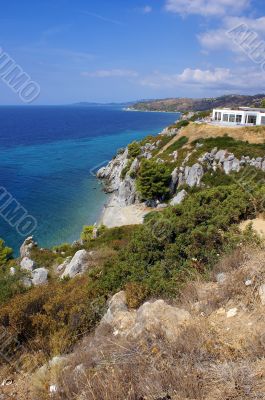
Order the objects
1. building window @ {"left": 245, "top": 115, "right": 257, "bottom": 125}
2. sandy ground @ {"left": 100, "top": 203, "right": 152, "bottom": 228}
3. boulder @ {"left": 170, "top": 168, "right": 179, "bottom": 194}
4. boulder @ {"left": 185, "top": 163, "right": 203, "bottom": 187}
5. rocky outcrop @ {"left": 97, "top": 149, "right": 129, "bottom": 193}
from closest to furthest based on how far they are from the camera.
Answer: sandy ground @ {"left": 100, "top": 203, "right": 152, "bottom": 228}
boulder @ {"left": 185, "top": 163, "right": 203, "bottom": 187}
boulder @ {"left": 170, "top": 168, "right": 179, "bottom": 194}
rocky outcrop @ {"left": 97, "top": 149, "right": 129, "bottom": 193}
building window @ {"left": 245, "top": 115, "right": 257, "bottom": 125}

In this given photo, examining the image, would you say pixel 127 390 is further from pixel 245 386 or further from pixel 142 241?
pixel 142 241

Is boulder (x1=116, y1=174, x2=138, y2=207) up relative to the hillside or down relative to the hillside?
down

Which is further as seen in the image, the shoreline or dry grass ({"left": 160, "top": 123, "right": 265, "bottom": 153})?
dry grass ({"left": 160, "top": 123, "right": 265, "bottom": 153})

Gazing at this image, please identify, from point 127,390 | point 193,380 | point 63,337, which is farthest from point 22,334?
point 193,380

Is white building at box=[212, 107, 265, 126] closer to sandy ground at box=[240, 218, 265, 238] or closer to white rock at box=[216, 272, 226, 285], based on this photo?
sandy ground at box=[240, 218, 265, 238]

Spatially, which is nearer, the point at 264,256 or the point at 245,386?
the point at 245,386

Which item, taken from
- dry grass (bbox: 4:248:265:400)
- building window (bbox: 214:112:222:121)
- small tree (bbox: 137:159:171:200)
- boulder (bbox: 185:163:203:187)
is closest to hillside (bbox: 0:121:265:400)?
dry grass (bbox: 4:248:265:400)

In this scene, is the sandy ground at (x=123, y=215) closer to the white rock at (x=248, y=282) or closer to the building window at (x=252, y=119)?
the building window at (x=252, y=119)

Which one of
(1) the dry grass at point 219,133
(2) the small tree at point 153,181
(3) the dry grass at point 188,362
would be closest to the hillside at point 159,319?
(3) the dry grass at point 188,362
